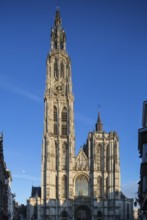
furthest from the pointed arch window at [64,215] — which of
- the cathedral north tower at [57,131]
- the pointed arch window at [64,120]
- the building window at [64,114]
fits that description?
the building window at [64,114]

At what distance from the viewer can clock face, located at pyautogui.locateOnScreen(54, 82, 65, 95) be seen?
112 m

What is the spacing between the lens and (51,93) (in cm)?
11069

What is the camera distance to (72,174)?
103 m

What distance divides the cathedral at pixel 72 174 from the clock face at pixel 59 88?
439 mm

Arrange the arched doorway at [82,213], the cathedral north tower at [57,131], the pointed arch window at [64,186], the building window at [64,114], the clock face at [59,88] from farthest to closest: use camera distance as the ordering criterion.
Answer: the clock face at [59,88] < the building window at [64,114] < the arched doorway at [82,213] < the pointed arch window at [64,186] < the cathedral north tower at [57,131]

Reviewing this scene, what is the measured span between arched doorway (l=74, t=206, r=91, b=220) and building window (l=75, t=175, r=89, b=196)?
340 centimetres

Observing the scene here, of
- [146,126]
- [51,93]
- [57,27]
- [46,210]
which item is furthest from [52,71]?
[146,126]

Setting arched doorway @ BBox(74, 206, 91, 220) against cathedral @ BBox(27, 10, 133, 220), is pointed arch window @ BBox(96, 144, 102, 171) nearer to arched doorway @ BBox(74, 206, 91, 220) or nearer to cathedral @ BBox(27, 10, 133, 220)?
cathedral @ BBox(27, 10, 133, 220)

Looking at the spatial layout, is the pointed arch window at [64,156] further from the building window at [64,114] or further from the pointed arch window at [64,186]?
the building window at [64,114]

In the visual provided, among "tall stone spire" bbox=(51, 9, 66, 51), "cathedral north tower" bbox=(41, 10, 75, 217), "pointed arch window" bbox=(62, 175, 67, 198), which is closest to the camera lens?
"cathedral north tower" bbox=(41, 10, 75, 217)

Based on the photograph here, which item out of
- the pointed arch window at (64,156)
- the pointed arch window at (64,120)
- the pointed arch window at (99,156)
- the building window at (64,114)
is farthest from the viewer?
the building window at (64,114)

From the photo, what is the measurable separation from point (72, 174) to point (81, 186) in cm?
392

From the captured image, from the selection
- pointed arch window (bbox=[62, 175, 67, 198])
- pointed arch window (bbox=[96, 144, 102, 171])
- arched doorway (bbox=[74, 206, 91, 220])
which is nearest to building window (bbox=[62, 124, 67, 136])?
pointed arch window (bbox=[96, 144, 102, 171])

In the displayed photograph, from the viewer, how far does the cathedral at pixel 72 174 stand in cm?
9969
